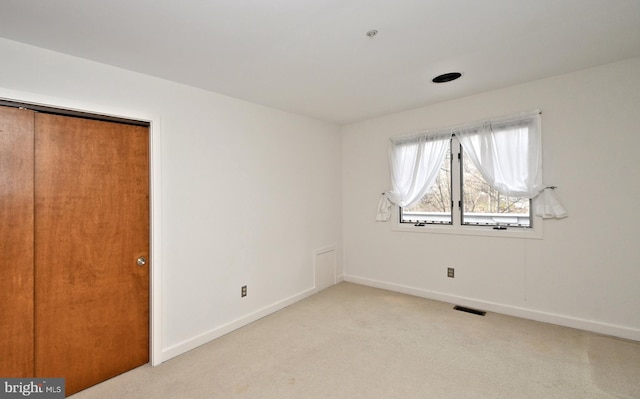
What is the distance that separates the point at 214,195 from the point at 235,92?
112 cm

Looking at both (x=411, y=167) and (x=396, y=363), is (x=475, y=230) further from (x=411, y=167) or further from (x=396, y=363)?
(x=396, y=363)

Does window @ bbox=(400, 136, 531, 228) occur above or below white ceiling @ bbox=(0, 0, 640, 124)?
below

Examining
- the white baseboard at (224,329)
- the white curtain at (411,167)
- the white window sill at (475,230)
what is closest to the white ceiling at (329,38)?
the white curtain at (411,167)

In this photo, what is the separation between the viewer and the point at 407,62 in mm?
2479

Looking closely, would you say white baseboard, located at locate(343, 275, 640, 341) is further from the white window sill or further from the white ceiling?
the white ceiling

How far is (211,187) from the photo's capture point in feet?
9.72

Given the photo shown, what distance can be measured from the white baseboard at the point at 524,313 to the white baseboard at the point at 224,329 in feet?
4.62

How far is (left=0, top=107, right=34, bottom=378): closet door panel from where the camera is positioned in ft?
6.26

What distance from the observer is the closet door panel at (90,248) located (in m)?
2.07

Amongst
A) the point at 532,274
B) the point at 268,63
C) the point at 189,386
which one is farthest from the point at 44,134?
the point at 532,274

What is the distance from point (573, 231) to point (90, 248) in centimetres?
445

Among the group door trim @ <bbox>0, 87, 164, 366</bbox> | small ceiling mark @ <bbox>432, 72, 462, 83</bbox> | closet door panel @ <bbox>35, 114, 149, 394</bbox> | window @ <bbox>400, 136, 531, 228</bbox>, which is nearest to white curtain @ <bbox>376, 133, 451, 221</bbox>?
window @ <bbox>400, 136, 531, 228</bbox>

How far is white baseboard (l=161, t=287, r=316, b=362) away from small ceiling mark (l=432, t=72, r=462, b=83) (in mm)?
3093

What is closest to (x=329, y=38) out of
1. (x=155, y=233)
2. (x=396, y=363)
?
(x=155, y=233)
